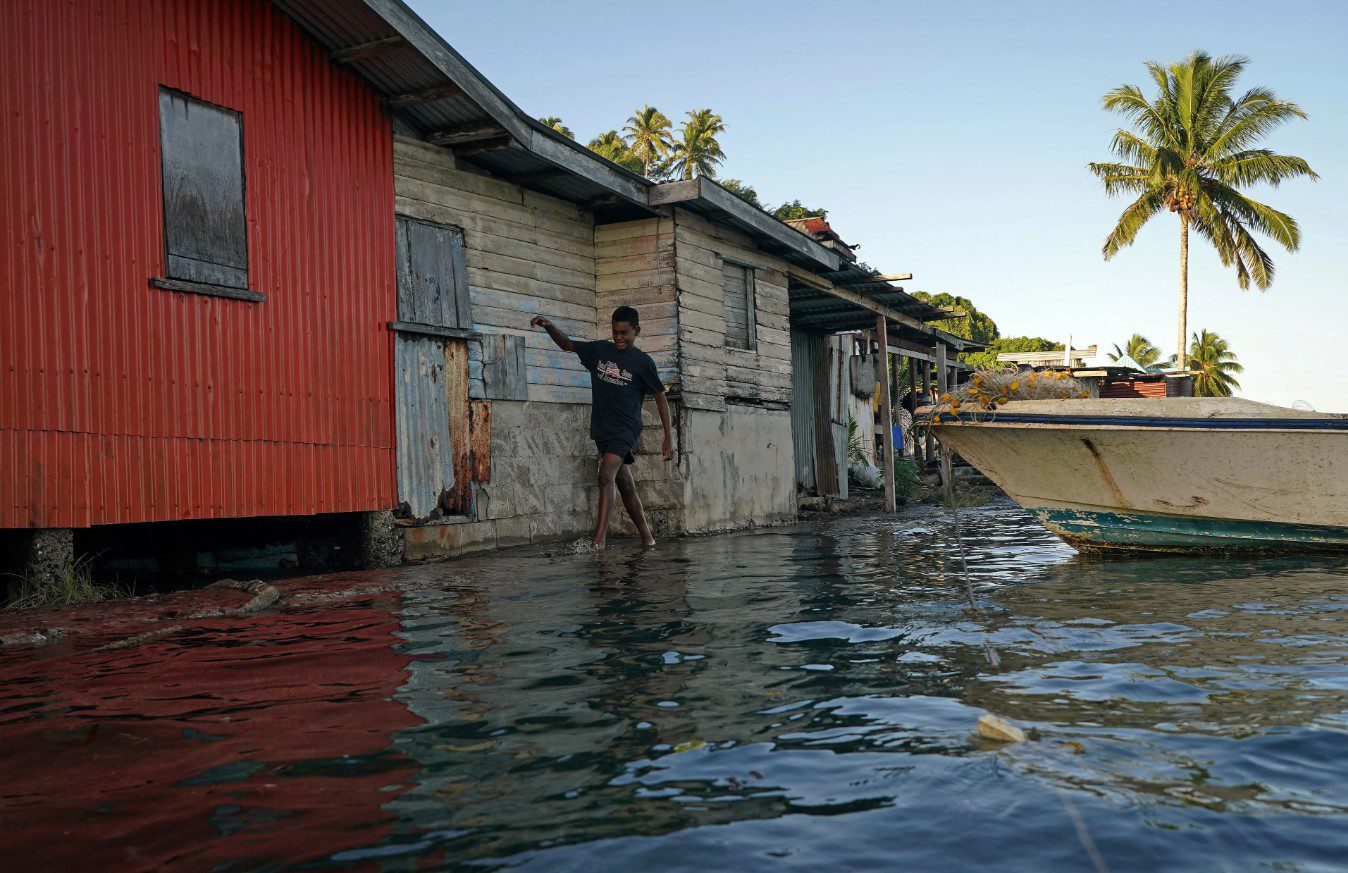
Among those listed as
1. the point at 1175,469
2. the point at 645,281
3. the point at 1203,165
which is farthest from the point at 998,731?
the point at 1203,165

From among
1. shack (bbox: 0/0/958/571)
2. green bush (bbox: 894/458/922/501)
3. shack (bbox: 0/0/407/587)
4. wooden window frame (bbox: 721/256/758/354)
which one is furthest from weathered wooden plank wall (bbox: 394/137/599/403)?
green bush (bbox: 894/458/922/501)

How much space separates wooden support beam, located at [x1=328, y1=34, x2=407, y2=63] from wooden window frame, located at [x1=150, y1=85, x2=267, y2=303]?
1.04 m

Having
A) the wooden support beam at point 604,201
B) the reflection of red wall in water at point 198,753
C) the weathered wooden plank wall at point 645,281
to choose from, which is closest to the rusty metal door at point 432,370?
the wooden support beam at point 604,201

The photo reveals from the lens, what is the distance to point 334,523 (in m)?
8.86

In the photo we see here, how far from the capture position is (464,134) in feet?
29.8

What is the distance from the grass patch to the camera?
6.13 m

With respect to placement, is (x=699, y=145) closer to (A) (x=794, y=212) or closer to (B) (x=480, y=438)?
(A) (x=794, y=212)

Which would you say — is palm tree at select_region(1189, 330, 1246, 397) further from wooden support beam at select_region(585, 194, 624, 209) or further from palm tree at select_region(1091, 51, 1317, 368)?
wooden support beam at select_region(585, 194, 624, 209)

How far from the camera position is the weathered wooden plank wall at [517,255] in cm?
932

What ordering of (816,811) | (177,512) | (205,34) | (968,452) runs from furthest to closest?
(968,452) → (205,34) → (177,512) → (816,811)

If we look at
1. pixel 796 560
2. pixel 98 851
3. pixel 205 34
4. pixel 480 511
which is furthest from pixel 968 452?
pixel 98 851

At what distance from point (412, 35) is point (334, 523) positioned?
3978 mm

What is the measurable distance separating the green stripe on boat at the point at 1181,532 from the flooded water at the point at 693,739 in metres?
2.98

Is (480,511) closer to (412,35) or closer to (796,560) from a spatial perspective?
(796,560)
